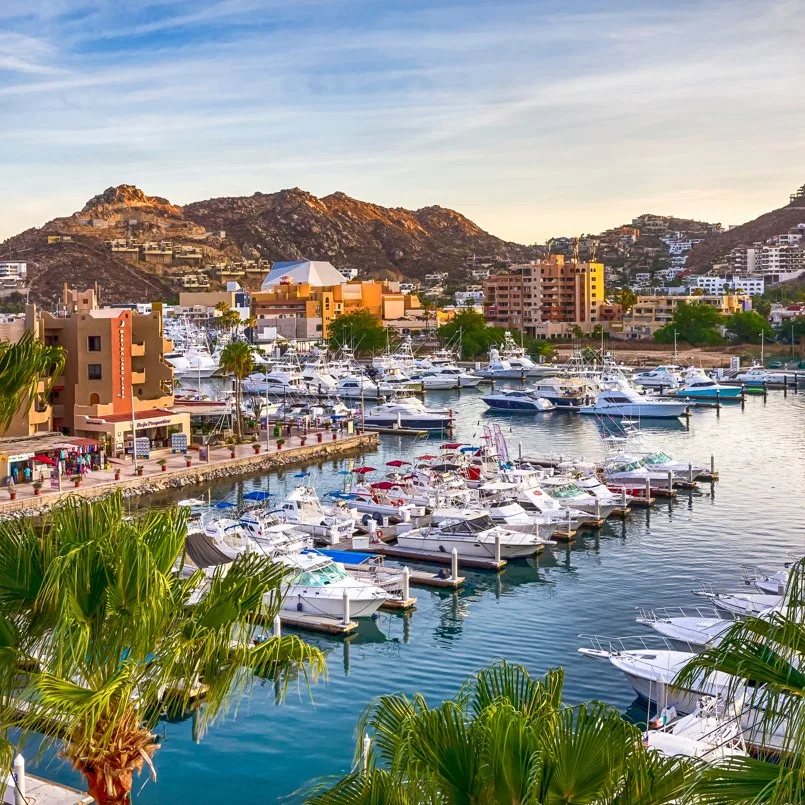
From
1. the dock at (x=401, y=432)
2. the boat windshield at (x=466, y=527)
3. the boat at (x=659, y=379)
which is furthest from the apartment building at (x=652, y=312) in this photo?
the boat windshield at (x=466, y=527)

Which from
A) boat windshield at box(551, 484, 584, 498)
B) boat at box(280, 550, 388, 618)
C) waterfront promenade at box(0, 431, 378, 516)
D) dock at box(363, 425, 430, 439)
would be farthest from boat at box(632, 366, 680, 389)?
boat at box(280, 550, 388, 618)

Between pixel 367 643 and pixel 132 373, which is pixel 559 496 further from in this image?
pixel 132 373

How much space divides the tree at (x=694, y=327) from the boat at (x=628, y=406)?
56.2 meters

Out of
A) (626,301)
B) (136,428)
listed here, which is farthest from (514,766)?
(626,301)

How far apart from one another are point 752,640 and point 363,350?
398ft

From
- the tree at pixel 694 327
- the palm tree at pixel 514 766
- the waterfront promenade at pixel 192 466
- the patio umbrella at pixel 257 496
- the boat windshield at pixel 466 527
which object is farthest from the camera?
the tree at pixel 694 327

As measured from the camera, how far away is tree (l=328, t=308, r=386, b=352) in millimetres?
126438

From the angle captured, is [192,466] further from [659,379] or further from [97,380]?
[659,379]

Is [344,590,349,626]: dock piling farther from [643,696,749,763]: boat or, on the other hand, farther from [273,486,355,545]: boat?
[643,696,749,763]: boat

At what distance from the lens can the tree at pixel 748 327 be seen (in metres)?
132

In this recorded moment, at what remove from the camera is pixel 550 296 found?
485 ft

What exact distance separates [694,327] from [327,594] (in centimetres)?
11392

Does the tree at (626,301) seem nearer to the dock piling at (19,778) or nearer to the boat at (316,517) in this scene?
the boat at (316,517)

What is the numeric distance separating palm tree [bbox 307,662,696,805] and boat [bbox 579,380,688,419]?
219 ft
